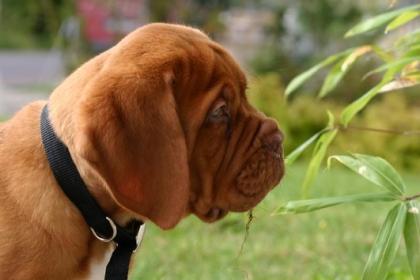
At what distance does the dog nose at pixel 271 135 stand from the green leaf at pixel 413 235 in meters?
0.54

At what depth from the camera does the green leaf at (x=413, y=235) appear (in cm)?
303

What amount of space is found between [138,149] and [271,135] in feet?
2.33

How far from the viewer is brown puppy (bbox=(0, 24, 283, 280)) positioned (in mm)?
2674

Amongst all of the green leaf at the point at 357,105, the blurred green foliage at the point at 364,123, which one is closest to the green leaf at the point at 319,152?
the green leaf at the point at 357,105

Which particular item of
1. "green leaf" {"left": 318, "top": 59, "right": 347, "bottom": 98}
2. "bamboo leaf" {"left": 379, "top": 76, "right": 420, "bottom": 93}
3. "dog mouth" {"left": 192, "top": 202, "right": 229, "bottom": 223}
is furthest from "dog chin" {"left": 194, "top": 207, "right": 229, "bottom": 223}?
"green leaf" {"left": 318, "top": 59, "right": 347, "bottom": 98}

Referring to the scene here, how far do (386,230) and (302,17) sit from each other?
1644cm

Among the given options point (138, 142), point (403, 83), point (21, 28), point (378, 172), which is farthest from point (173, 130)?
point (21, 28)

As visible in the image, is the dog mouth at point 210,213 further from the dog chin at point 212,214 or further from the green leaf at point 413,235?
the green leaf at point 413,235

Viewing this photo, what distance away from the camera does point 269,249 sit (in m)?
5.97

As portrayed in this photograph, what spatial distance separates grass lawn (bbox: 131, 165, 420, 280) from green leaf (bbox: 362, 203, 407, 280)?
1.05 m

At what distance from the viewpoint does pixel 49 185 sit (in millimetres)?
2924

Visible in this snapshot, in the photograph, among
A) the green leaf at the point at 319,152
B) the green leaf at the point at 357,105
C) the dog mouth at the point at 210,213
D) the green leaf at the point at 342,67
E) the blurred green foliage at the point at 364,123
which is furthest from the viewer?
the blurred green foliage at the point at 364,123

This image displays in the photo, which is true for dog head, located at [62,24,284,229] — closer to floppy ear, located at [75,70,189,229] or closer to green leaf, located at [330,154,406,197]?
floppy ear, located at [75,70,189,229]

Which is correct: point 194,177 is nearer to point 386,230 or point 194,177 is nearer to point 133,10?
point 386,230
